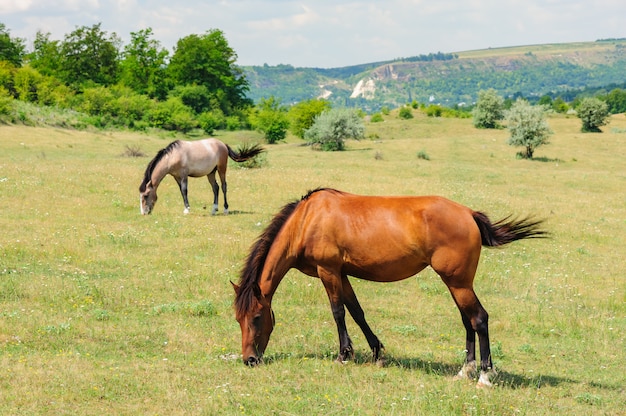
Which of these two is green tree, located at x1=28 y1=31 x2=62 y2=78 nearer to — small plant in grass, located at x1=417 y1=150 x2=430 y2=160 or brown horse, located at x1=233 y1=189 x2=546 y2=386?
small plant in grass, located at x1=417 y1=150 x2=430 y2=160

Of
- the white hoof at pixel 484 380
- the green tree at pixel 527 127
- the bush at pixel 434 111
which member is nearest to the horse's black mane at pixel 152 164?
the white hoof at pixel 484 380

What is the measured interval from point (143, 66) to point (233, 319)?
3586 inches

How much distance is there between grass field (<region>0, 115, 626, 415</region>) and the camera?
8383mm

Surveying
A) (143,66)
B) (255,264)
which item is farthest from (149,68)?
(255,264)

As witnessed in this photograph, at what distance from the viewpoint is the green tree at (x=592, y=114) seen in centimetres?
7694

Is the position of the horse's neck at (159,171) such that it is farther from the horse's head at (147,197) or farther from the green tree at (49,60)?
the green tree at (49,60)

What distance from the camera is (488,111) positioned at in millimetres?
81688

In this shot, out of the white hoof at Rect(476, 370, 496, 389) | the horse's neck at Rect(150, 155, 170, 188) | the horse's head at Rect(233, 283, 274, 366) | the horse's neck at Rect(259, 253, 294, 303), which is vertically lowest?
the white hoof at Rect(476, 370, 496, 389)

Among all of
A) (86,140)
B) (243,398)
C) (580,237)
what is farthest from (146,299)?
(86,140)

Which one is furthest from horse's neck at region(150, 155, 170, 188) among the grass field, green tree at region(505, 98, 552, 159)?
green tree at region(505, 98, 552, 159)

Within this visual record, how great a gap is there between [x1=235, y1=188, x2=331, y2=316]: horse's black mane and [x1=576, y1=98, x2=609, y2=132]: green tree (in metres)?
74.9

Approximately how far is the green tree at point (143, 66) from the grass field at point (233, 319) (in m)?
66.7

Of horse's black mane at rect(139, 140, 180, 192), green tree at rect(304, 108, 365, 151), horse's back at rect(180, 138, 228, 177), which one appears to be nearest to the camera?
horse's black mane at rect(139, 140, 180, 192)

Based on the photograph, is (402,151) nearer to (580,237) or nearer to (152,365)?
(580,237)
